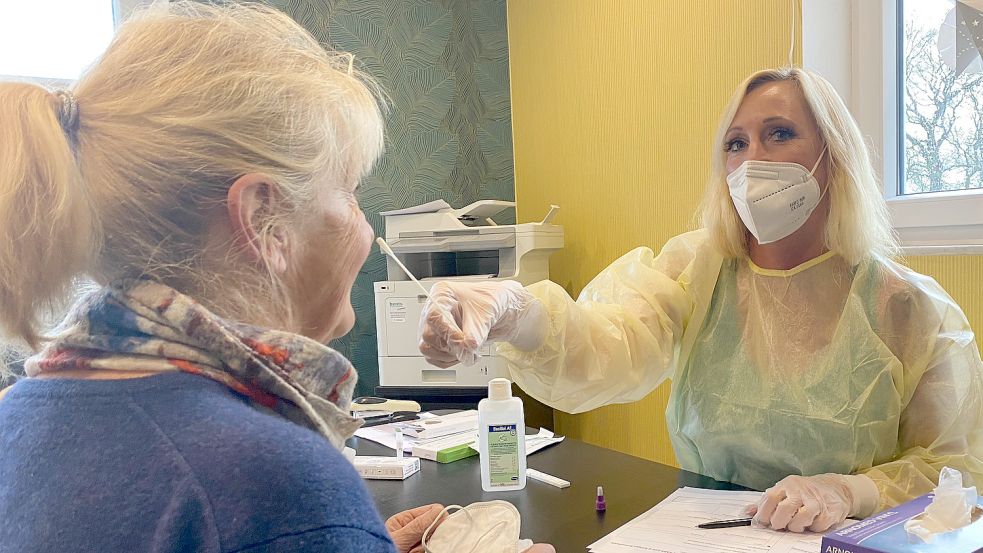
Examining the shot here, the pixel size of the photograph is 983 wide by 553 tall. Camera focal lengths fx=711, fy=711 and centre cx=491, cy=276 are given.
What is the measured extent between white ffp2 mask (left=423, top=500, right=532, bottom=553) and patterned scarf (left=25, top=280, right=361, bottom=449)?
391 millimetres

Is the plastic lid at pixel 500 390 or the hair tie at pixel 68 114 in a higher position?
the hair tie at pixel 68 114

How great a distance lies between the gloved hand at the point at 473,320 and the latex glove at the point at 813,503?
471mm

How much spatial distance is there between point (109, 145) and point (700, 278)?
46.2 inches

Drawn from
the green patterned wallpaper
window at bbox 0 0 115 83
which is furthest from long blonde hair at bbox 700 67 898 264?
window at bbox 0 0 115 83

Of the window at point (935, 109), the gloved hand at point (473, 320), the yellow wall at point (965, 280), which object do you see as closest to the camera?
the gloved hand at point (473, 320)

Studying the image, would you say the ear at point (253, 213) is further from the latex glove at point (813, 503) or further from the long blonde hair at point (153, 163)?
the latex glove at point (813, 503)

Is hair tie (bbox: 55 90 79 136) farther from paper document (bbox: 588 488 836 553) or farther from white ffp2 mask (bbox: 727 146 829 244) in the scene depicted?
white ffp2 mask (bbox: 727 146 829 244)

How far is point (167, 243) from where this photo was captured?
574mm

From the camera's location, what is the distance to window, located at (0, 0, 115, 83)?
8.08 ft

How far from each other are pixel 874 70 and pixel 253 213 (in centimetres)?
198

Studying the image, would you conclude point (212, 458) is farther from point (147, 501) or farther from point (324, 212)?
point (324, 212)

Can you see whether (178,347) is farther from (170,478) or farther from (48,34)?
(48,34)

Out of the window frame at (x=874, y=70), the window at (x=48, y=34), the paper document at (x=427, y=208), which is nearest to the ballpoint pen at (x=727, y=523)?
the window frame at (x=874, y=70)

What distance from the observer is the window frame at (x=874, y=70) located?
77.7 inches
